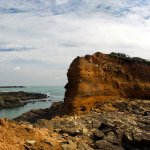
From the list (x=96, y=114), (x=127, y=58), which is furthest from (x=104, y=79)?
(x=96, y=114)

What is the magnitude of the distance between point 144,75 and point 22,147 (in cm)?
1706

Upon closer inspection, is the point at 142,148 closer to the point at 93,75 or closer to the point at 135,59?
the point at 93,75

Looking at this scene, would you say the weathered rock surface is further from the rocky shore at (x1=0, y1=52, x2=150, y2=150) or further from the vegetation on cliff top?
the vegetation on cliff top

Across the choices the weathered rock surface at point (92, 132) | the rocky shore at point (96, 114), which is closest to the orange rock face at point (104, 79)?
the rocky shore at point (96, 114)

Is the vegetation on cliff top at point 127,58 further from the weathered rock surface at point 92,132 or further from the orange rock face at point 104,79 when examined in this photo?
the weathered rock surface at point 92,132

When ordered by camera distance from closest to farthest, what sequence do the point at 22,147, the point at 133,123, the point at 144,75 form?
the point at 22,147
the point at 133,123
the point at 144,75

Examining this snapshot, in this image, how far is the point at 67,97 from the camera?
2656 centimetres

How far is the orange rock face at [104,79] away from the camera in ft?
85.8

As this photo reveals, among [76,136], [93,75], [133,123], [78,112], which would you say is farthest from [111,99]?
[76,136]

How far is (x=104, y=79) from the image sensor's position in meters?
28.4

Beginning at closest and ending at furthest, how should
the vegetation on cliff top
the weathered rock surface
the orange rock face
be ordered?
the weathered rock surface → the orange rock face → the vegetation on cliff top

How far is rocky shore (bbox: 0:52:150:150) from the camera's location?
17.3 metres

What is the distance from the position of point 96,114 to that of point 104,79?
19.7 feet

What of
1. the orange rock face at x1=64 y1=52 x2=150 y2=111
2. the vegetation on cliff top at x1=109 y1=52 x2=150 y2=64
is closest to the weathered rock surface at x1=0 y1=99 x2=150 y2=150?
the orange rock face at x1=64 y1=52 x2=150 y2=111
